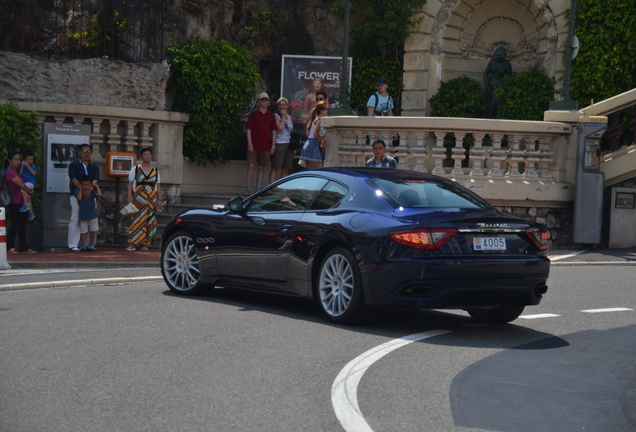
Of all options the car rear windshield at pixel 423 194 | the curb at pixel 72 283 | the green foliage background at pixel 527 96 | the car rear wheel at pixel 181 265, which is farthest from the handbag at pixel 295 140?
the car rear windshield at pixel 423 194

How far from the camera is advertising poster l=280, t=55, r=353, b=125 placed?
2252cm

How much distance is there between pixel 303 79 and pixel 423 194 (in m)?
14.0

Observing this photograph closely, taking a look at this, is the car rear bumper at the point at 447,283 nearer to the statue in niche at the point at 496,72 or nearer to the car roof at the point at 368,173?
the car roof at the point at 368,173

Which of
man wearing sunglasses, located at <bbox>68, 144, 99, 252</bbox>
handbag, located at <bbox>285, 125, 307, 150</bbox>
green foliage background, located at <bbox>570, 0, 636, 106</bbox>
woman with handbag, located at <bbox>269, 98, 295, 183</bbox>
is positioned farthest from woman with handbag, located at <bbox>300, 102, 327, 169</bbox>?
green foliage background, located at <bbox>570, 0, 636, 106</bbox>

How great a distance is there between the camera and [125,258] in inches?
622

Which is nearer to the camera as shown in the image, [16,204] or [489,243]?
[489,243]

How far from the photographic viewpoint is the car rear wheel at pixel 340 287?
27.8 feet

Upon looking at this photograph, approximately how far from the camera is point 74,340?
7789mm

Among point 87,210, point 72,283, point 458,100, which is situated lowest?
point 72,283

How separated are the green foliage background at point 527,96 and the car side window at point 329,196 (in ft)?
48.1

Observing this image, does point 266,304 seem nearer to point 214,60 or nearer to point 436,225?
point 436,225

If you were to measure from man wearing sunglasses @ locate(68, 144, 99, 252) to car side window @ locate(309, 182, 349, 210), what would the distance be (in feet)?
28.6

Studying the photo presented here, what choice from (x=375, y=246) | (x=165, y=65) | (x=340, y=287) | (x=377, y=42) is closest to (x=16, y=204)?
(x=165, y=65)

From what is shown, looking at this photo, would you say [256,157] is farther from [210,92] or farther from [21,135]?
[21,135]
